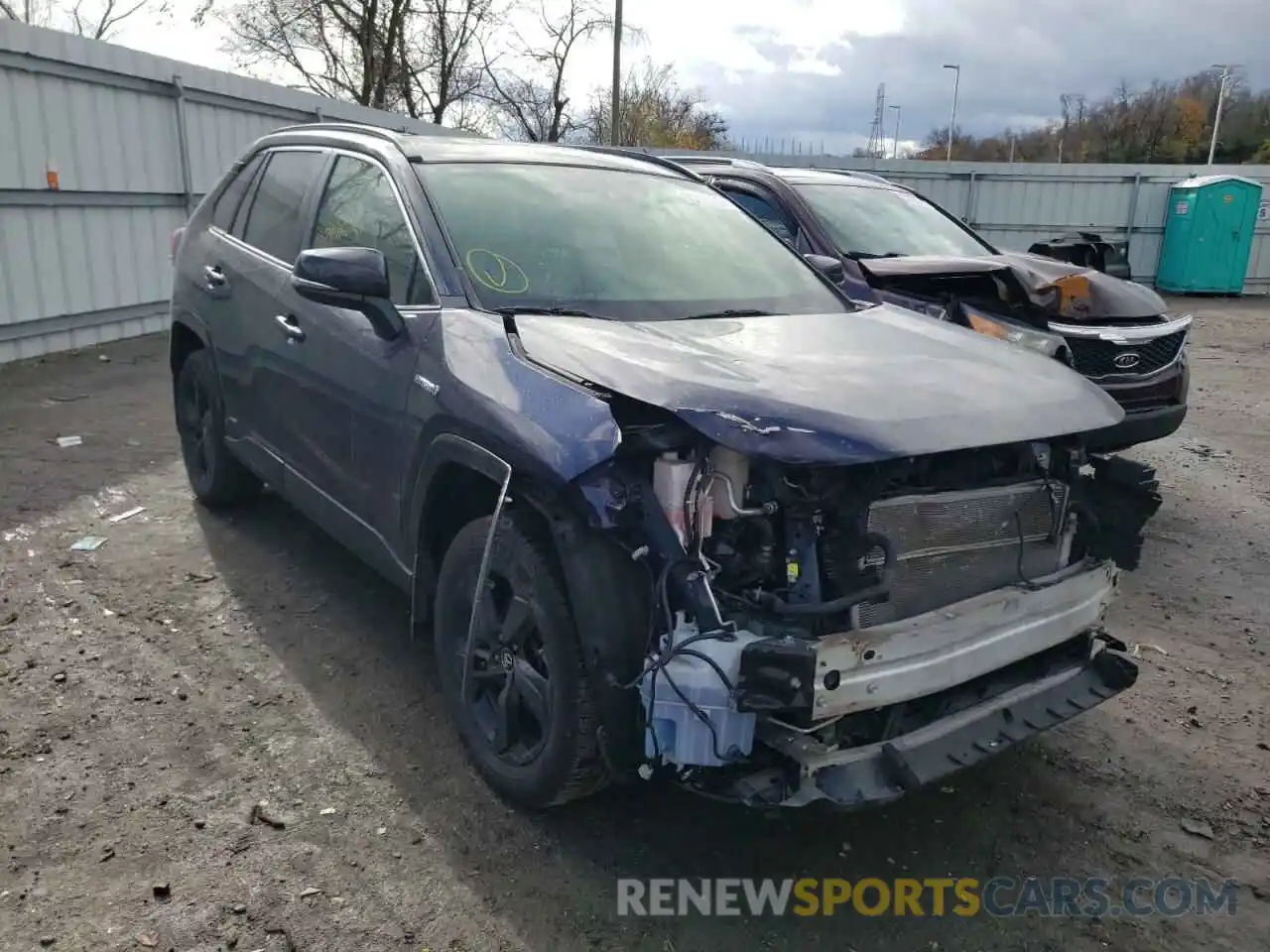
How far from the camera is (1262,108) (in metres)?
51.2

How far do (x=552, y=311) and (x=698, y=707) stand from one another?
139cm

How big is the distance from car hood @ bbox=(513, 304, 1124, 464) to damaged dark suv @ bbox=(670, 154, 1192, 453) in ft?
8.55

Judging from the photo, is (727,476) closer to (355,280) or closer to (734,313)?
(734,313)

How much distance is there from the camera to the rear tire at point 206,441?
16.3ft

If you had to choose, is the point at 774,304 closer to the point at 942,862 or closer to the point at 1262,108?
the point at 942,862

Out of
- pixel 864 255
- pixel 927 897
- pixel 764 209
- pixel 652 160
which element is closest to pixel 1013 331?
pixel 864 255

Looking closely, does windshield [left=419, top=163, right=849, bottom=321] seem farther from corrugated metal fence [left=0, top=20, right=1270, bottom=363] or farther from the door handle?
corrugated metal fence [left=0, top=20, right=1270, bottom=363]

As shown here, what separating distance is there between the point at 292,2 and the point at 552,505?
1186 inches

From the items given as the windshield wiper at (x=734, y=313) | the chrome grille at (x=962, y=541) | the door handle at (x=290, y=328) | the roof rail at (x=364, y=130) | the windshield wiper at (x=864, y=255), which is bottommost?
the chrome grille at (x=962, y=541)

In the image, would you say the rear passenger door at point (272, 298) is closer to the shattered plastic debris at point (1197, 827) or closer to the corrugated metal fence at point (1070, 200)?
the shattered plastic debris at point (1197, 827)

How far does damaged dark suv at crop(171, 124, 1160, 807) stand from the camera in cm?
244

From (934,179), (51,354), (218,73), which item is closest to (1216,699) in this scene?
(51,354)

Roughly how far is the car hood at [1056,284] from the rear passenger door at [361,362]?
329 cm

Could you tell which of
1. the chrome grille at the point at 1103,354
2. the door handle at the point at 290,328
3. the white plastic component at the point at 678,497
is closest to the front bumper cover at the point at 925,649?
the white plastic component at the point at 678,497
